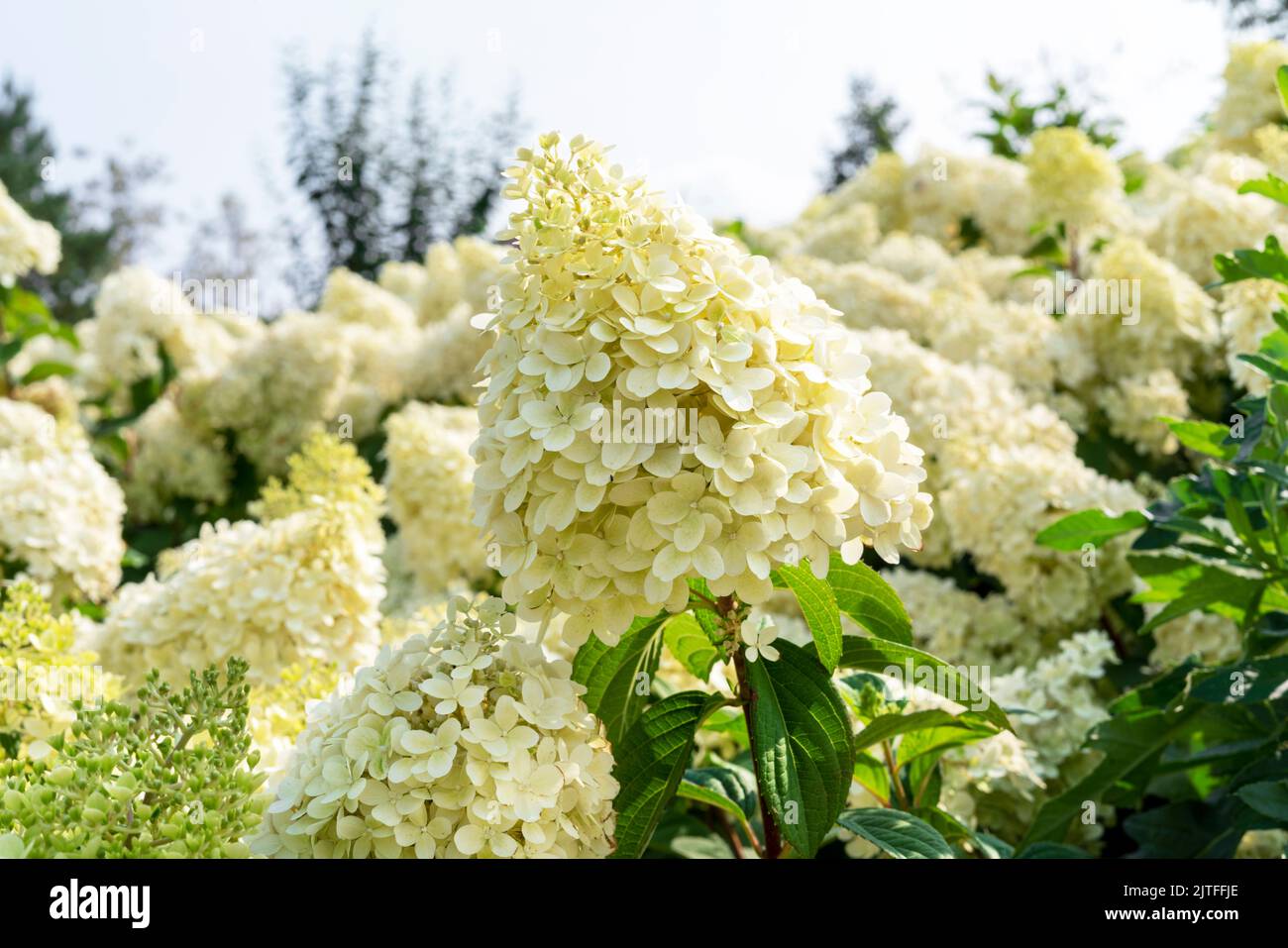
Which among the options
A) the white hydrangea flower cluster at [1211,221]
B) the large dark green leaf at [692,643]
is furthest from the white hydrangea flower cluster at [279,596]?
the white hydrangea flower cluster at [1211,221]

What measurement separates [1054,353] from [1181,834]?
5.15 feet

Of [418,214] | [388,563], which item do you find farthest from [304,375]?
[418,214]

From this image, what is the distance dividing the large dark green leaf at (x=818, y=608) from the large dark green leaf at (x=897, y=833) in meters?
0.22

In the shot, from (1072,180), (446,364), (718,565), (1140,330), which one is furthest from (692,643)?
(446,364)

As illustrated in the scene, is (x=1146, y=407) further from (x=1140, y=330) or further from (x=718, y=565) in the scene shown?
(x=718, y=565)

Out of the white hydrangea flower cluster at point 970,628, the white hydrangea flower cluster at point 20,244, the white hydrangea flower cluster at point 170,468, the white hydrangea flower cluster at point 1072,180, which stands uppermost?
the white hydrangea flower cluster at point 1072,180

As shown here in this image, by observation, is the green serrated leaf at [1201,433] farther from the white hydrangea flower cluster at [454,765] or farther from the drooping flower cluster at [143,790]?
the drooping flower cluster at [143,790]

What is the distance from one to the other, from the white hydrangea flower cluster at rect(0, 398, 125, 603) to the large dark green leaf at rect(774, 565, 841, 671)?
1.97 m

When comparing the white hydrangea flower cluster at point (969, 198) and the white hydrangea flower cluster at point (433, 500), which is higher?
the white hydrangea flower cluster at point (969, 198)

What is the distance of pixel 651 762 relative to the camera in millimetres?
1272

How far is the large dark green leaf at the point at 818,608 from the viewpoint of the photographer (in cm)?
118

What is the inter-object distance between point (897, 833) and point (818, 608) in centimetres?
31

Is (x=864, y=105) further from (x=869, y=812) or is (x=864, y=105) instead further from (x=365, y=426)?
(x=869, y=812)
